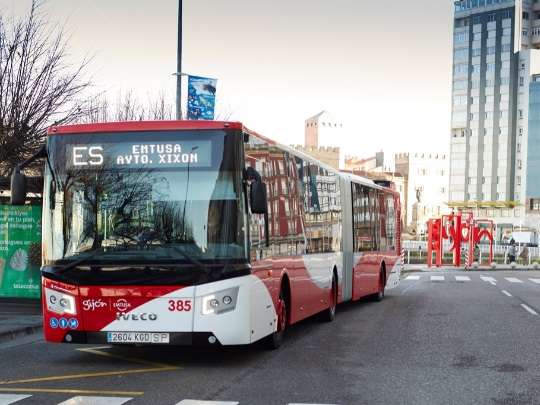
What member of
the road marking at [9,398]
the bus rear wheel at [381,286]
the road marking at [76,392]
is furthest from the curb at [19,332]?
the bus rear wheel at [381,286]

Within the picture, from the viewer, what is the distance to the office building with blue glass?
133m

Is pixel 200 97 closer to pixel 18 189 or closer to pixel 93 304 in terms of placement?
pixel 18 189

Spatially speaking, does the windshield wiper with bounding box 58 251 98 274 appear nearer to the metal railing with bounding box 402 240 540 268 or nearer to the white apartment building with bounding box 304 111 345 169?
the metal railing with bounding box 402 240 540 268

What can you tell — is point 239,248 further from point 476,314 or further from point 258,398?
point 476,314

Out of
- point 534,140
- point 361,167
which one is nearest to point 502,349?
point 534,140

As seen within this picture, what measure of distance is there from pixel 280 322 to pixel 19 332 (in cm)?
425

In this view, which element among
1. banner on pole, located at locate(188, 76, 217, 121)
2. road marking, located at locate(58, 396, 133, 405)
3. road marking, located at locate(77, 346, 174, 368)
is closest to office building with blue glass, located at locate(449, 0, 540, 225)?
banner on pole, located at locate(188, 76, 217, 121)

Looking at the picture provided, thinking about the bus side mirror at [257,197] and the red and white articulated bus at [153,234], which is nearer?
the bus side mirror at [257,197]

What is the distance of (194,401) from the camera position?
775cm

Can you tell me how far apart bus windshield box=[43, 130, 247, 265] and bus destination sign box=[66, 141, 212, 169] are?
0.01 m

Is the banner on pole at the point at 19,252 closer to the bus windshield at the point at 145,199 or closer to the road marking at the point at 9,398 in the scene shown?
the bus windshield at the point at 145,199

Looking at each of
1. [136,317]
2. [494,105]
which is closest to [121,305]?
[136,317]

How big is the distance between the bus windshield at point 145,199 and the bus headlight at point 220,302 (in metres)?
0.38

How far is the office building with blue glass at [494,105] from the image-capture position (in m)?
133
